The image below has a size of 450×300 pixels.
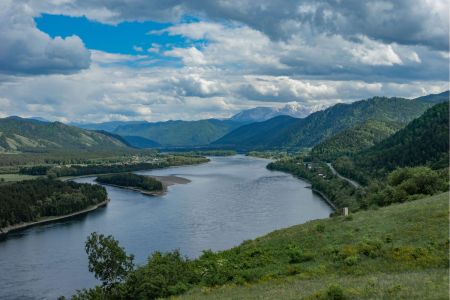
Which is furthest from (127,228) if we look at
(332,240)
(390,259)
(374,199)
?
(390,259)

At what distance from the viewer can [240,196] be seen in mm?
179750

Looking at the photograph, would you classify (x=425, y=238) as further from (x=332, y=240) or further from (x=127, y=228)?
(x=127, y=228)

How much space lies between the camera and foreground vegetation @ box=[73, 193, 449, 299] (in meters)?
23.7

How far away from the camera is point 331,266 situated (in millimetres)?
31016

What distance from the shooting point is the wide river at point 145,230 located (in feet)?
286

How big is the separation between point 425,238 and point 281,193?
157 metres

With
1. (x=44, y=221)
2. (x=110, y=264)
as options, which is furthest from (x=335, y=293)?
(x=44, y=221)

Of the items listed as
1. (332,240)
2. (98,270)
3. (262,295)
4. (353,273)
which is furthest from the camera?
(98,270)

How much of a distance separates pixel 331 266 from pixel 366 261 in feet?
7.12

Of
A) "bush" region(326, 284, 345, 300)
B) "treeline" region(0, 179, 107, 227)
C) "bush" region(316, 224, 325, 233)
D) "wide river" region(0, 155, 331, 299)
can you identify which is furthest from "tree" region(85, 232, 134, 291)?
"treeline" region(0, 179, 107, 227)

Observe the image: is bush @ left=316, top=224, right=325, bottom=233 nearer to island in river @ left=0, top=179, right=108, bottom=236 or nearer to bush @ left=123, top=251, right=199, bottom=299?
bush @ left=123, top=251, right=199, bottom=299

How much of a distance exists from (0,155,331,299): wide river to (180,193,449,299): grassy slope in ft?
170

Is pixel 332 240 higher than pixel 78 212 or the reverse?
higher

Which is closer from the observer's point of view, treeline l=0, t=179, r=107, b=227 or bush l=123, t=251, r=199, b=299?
bush l=123, t=251, r=199, b=299
